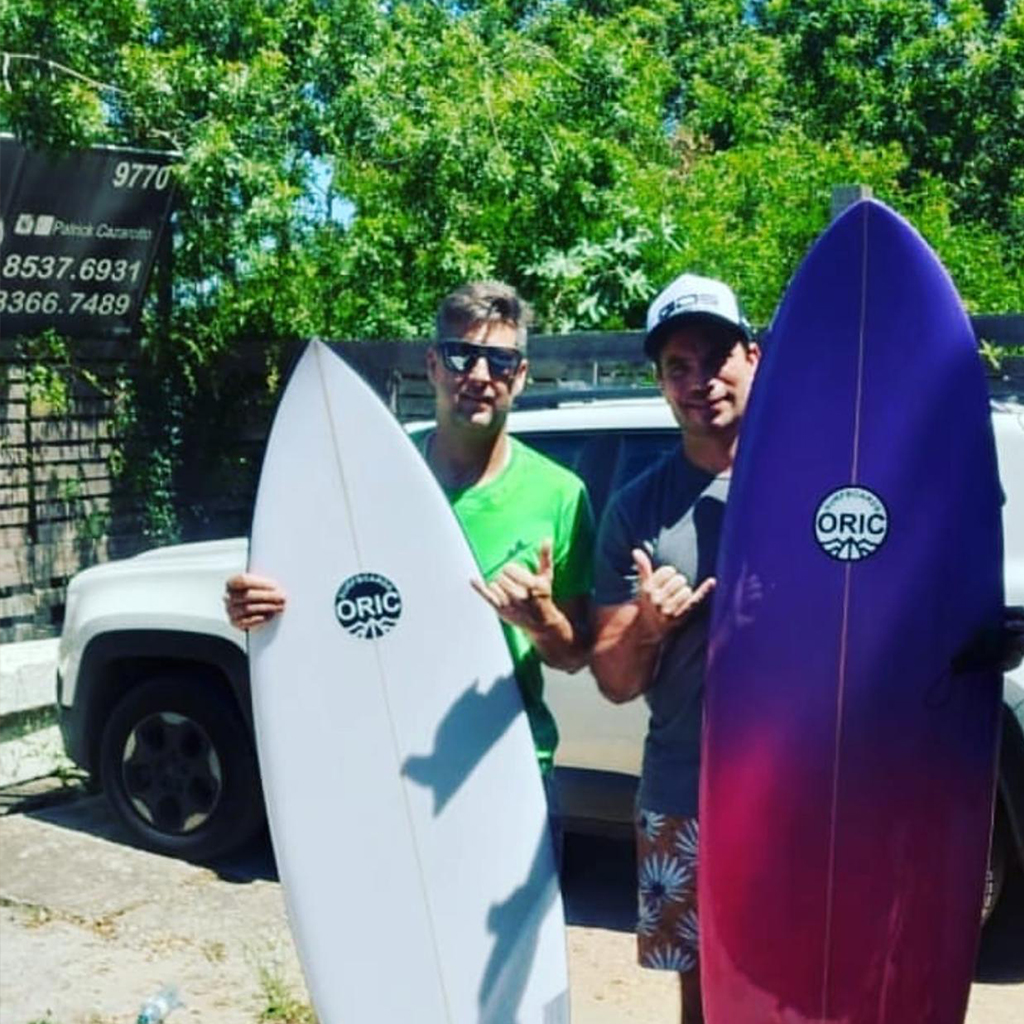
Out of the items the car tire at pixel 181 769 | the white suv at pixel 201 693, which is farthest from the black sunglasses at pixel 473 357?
the car tire at pixel 181 769

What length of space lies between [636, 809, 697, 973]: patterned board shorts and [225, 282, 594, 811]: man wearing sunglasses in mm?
372

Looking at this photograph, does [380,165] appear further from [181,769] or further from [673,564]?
[673,564]

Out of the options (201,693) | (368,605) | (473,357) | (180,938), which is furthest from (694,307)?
(201,693)

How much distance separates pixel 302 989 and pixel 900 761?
7.22 ft

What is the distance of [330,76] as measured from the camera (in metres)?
9.09

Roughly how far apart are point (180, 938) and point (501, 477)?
8.63 feet

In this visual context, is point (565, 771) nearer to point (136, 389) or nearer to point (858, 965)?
point (858, 965)

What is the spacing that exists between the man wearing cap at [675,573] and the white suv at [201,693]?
1.81 meters

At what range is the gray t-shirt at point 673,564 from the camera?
308 cm

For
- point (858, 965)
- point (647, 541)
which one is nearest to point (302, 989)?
point (858, 965)

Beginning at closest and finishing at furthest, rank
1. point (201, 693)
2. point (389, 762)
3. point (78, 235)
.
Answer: point (389, 762) < point (201, 693) < point (78, 235)

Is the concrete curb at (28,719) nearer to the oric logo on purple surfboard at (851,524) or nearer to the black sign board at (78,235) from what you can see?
the black sign board at (78,235)

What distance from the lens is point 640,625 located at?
9.69ft

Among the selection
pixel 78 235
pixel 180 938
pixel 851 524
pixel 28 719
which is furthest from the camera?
pixel 78 235
